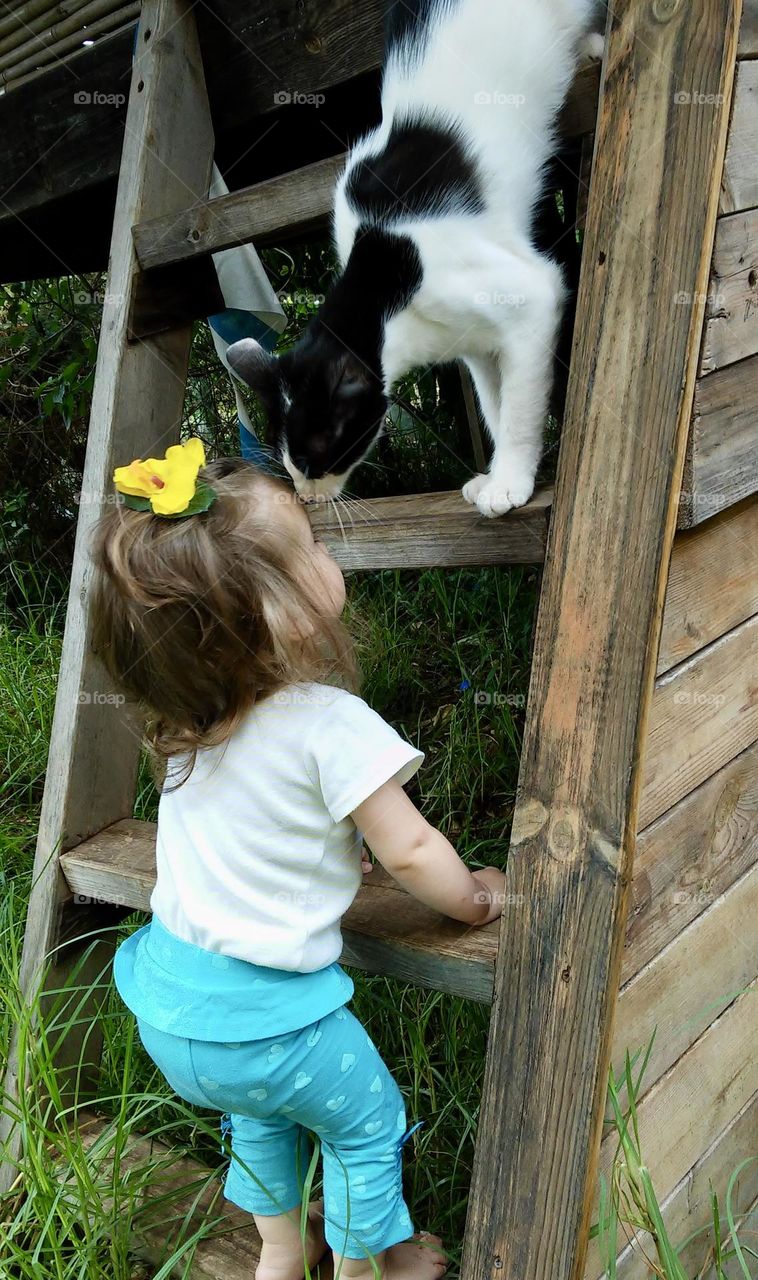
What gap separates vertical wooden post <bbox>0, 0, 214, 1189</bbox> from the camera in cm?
183

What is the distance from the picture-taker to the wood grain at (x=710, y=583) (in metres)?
1.20

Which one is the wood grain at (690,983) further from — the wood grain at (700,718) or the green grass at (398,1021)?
the wood grain at (700,718)

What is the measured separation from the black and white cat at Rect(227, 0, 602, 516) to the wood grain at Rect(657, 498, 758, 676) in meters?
0.26

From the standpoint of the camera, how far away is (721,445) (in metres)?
1.15

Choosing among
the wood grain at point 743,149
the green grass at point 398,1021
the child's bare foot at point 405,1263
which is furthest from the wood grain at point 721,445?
the child's bare foot at point 405,1263

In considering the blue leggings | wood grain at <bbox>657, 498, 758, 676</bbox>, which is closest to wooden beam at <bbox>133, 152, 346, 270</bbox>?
wood grain at <bbox>657, 498, 758, 676</bbox>

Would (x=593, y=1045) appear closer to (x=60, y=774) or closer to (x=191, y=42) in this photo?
(x=60, y=774)

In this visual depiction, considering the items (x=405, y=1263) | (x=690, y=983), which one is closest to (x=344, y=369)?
(x=690, y=983)

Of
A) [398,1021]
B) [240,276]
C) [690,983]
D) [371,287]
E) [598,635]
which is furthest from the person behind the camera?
[240,276]

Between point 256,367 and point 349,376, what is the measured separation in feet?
0.58

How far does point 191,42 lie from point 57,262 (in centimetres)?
151

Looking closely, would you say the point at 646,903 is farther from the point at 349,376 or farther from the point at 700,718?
the point at 349,376

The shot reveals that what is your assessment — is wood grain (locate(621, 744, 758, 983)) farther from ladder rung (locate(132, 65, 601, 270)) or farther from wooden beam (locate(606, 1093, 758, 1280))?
ladder rung (locate(132, 65, 601, 270))

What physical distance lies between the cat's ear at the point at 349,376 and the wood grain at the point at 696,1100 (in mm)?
1133
